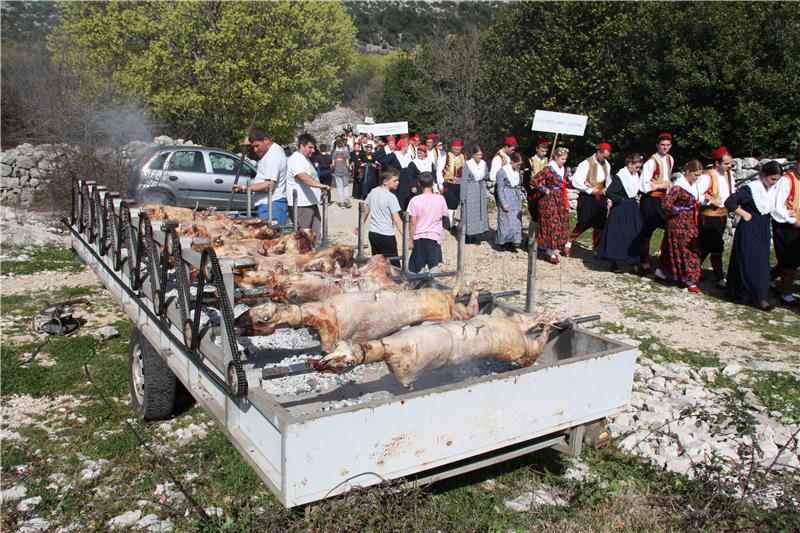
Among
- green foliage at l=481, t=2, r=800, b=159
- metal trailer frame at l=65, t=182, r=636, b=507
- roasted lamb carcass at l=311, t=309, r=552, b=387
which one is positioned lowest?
metal trailer frame at l=65, t=182, r=636, b=507

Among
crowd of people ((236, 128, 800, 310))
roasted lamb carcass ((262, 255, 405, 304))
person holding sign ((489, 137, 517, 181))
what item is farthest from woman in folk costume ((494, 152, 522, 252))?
roasted lamb carcass ((262, 255, 405, 304))

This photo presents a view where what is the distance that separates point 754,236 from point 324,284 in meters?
6.38

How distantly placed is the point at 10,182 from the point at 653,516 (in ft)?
56.6

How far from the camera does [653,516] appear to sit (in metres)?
3.49

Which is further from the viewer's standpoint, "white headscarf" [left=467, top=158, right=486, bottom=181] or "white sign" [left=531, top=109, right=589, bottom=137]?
"white headscarf" [left=467, top=158, right=486, bottom=181]

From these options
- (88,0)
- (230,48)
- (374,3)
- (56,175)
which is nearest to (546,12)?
(230,48)

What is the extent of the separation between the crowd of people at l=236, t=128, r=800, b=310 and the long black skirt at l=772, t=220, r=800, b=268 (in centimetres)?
1

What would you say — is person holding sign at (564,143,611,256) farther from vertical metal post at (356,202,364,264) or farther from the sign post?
vertical metal post at (356,202,364,264)

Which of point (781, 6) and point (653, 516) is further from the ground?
point (781, 6)

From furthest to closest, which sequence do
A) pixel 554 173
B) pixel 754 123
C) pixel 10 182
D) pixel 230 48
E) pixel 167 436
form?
pixel 230 48, pixel 10 182, pixel 754 123, pixel 554 173, pixel 167 436

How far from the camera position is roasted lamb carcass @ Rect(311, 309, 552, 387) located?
314 centimetres

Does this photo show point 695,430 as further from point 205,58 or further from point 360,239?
point 205,58

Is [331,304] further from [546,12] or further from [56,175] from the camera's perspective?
[546,12]

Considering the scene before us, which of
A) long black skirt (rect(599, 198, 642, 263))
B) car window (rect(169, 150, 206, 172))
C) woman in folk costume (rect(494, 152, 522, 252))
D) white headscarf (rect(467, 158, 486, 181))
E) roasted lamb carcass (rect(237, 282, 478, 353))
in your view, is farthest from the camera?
car window (rect(169, 150, 206, 172))
